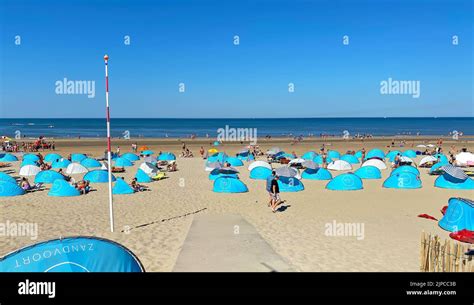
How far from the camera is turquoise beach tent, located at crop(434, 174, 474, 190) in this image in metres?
19.7

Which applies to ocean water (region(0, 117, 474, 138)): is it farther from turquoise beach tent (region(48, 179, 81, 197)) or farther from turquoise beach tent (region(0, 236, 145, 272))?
turquoise beach tent (region(0, 236, 145, 272))

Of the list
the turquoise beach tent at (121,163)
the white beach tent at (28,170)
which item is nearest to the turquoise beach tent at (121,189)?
the white beach tent at (28,170)

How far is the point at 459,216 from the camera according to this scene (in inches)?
478

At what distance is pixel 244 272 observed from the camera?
8234mm

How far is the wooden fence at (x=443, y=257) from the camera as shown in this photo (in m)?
7.17

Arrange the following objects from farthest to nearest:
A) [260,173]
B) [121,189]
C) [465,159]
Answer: [465,159] < [260,173] < [121,189]

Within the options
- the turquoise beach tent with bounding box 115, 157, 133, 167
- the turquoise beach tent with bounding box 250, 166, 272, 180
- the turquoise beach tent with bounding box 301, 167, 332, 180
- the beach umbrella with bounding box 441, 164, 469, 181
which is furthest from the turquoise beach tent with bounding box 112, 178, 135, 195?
the beach umbrella with bounding box 441, 164, 469, 181

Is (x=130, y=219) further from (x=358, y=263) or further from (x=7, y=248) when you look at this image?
(x=358, y=263)

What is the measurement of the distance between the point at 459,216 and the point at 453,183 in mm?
8866

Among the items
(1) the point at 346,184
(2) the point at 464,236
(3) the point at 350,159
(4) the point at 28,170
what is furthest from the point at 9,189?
(3) the point at 350,159

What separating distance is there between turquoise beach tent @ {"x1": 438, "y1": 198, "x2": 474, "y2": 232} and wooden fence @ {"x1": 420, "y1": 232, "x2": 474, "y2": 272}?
4712 mm

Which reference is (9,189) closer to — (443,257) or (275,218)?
(275,218)

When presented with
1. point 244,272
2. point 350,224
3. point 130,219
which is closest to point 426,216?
point 350,224
